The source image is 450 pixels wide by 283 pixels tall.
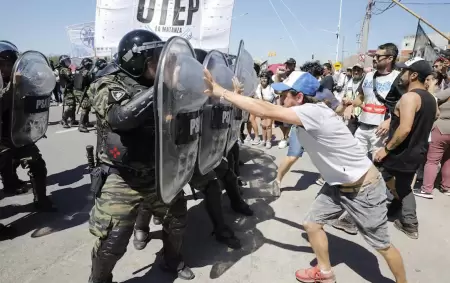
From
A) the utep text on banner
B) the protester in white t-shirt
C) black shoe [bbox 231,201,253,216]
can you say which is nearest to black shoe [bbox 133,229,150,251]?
black shoe [bbox 231,201,253,216]

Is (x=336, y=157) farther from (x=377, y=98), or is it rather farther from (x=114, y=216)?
→ (x=377, y=98)

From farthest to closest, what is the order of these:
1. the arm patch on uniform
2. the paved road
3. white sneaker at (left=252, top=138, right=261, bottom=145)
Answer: white sneaker at (left=252, top=138, right=261, bottom=145) → the paved road → the arm patch on uniform

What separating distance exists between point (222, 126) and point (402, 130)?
64.9 inches

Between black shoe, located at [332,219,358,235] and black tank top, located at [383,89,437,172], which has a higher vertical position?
black tank top, located at [383,89,437,172]

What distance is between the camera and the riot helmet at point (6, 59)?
2.98 m

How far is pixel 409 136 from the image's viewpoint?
302 centimetres

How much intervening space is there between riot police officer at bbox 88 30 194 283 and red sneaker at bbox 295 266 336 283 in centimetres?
134

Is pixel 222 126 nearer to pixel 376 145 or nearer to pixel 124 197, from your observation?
pixel 124 197

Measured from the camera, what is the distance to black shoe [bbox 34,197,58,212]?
137 inches

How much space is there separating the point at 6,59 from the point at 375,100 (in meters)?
4.16

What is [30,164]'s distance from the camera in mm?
3307

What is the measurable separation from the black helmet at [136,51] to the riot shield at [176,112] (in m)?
0.25

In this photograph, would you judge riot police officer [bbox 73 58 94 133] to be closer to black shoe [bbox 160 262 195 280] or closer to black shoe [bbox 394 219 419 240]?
black shoe [bbox 160 262 195 280]

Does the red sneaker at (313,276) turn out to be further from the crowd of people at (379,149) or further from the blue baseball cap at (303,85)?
the blue baseball cap at (303,85)
